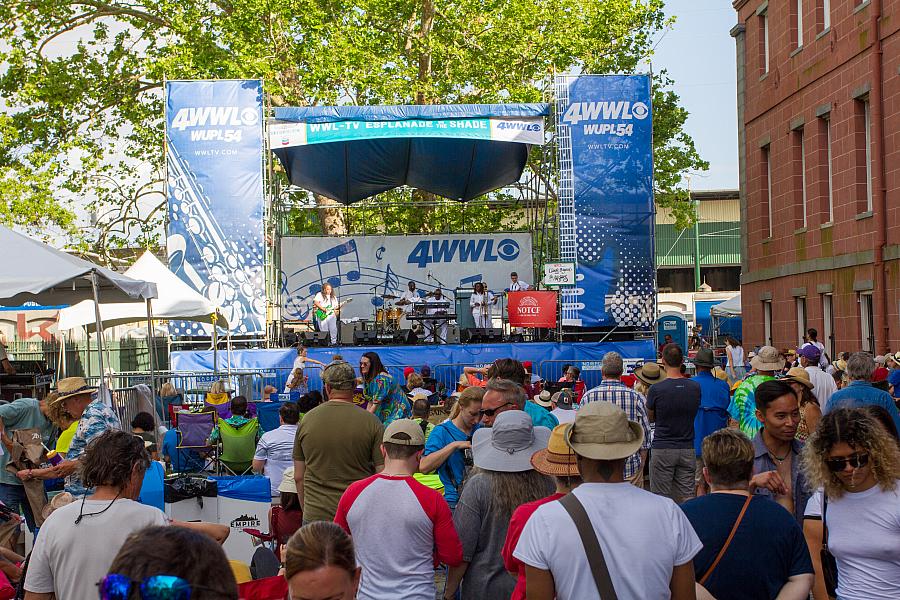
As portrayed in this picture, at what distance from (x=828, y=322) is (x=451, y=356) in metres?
7.83

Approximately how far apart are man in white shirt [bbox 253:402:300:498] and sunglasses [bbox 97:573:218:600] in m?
7.41

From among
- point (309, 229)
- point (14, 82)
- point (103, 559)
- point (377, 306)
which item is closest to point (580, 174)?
point (377, 306)

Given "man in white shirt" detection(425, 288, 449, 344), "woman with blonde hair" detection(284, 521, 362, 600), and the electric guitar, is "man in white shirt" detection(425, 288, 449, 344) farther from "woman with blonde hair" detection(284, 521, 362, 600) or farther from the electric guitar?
"woman with blonde hair" detection(284, 521, 362, 600)

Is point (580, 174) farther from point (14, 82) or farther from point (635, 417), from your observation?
point (14, 82)

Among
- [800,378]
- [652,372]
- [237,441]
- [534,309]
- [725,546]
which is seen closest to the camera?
[725,546]

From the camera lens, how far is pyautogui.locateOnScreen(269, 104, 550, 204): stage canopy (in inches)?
975

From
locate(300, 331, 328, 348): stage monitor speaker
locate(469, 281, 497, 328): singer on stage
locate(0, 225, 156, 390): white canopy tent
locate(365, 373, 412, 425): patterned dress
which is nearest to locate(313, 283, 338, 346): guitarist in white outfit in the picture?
locate(300, 331, 328, 348): stage monitor speaker

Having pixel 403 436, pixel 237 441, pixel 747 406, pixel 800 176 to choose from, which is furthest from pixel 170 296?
pixel 800 176

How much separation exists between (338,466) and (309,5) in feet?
88.8

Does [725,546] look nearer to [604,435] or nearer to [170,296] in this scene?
[604,435]

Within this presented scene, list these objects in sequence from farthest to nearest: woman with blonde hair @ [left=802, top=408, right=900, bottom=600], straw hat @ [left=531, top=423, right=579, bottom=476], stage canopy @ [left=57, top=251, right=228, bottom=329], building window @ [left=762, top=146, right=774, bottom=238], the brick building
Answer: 1. building window @ [left=762, top=146, right=774, bottom=238]
2. the brick building
3. stage canopy @ [left=57, top=251, right=228, bottom=329]
4. straw hat @ [left=531, top=423, right=579, bottom=476]
5. woman with blonde hair @ [left=802, top=408, right=900, bottom=600]

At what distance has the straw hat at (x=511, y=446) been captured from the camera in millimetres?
5203

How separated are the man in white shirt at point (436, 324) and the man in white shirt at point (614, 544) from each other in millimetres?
21072

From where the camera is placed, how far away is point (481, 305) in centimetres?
2748
